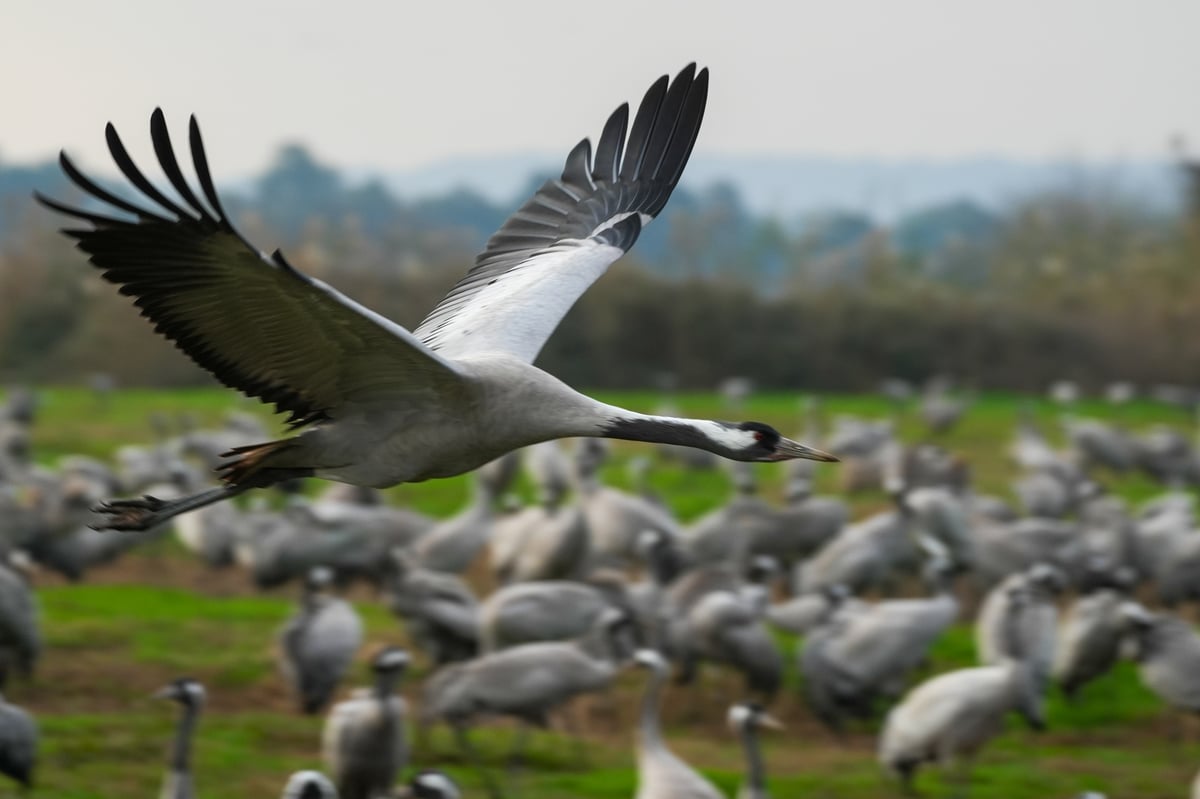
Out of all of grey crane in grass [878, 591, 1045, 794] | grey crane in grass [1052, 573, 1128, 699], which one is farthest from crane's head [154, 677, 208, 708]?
grey crane in grass [1052, 573, 1128, 699]

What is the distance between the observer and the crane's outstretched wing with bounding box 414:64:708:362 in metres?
6.50

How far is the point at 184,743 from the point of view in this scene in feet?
22.8

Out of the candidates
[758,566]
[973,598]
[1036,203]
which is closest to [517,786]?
[758,566]

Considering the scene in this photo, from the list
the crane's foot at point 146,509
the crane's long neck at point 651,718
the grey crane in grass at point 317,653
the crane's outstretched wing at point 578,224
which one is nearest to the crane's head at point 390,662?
the crane's long neck at point 651,718

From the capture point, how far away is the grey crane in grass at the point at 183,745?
6.70m

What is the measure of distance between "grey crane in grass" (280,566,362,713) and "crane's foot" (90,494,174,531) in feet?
10.4

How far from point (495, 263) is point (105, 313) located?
23631mm

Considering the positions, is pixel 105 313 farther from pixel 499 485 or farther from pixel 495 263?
pixel 495 263

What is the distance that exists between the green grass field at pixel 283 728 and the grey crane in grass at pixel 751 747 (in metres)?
0.39

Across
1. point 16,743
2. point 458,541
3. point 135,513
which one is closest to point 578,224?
point 135,513

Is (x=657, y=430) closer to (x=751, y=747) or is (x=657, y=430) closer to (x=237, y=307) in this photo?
(x=237, y=307)

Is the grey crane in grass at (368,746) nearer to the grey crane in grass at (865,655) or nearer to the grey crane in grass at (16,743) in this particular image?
the grey crane in grass at (16,743)

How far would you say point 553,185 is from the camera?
297 inches

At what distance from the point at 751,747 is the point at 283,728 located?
2315 mm
